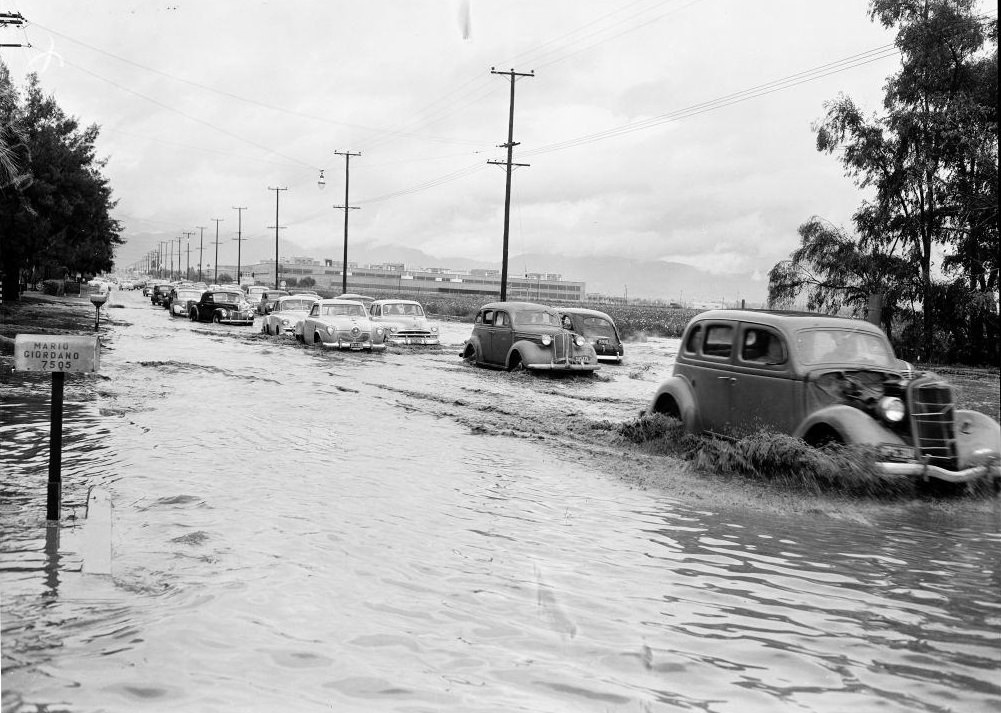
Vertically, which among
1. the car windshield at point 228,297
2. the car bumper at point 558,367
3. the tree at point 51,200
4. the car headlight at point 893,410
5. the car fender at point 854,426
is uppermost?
the tree at point 51,200

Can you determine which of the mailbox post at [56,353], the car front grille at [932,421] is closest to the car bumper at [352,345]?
the car front grille at [932,421]

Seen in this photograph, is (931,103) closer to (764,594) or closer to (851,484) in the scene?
(851,484)

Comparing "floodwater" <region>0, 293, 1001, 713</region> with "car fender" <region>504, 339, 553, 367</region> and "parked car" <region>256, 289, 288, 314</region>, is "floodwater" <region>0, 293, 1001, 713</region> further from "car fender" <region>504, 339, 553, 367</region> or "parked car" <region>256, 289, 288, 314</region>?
"parked car" <region>256, 289, 288, 314</region>

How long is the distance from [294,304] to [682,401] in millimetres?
24902

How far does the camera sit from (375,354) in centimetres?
2573

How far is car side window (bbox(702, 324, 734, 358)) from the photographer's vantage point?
10.3 m

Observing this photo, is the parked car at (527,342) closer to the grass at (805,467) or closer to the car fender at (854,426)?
the grass at (805,467)

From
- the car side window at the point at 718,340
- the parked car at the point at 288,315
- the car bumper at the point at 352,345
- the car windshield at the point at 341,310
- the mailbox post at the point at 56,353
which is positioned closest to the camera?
the mailbox post at the point at 56,353

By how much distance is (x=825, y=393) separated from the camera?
356 inches

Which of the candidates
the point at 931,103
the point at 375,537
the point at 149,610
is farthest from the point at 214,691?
the point at 931,103

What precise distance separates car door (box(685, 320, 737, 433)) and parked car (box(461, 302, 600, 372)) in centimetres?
950

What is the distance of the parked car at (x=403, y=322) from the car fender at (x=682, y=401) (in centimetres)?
1813

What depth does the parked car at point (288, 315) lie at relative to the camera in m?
30.9

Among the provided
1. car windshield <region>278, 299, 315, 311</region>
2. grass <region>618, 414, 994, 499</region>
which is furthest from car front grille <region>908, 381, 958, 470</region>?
car windshield <region>278, 299, 315, 311</region>
